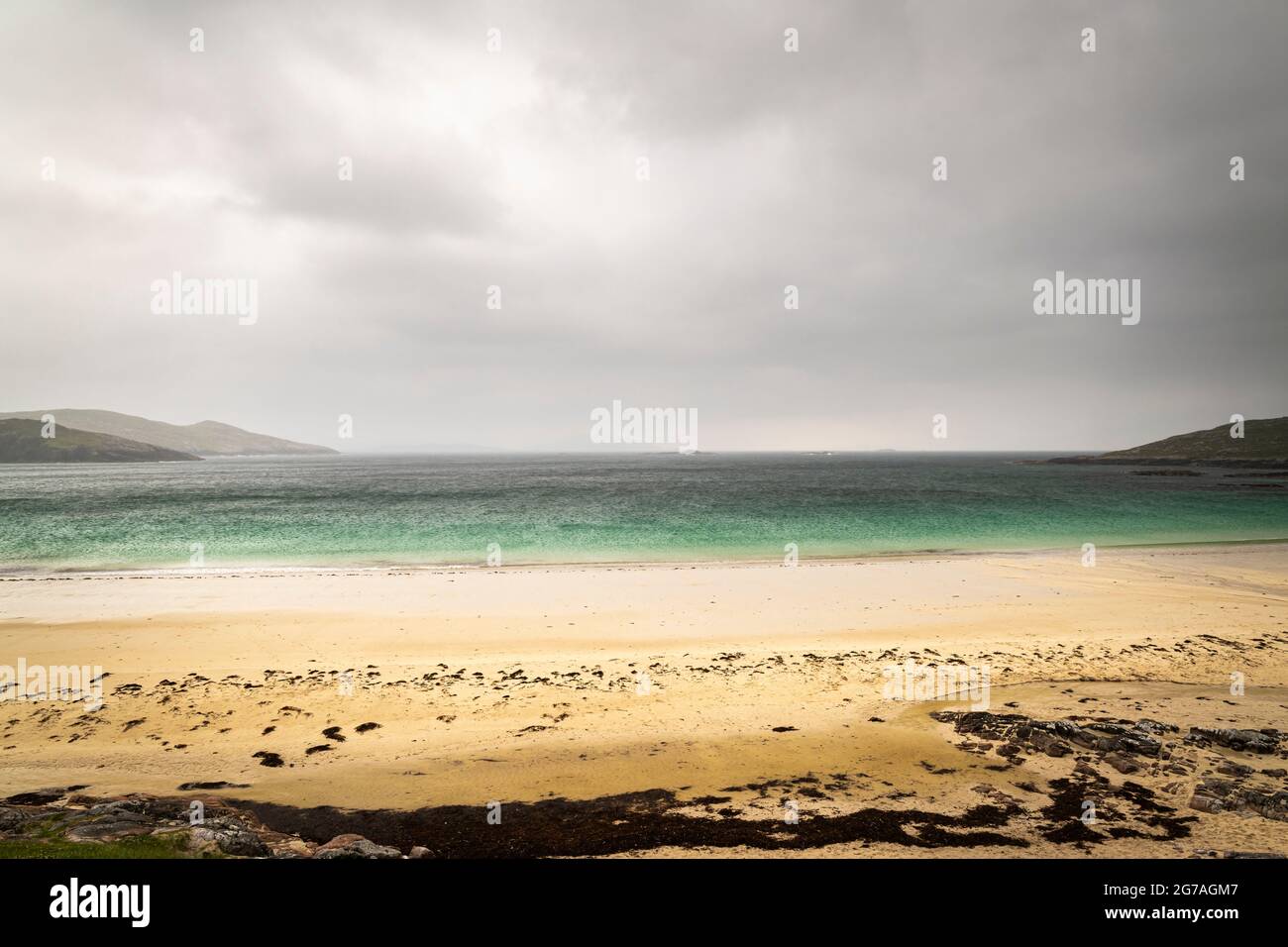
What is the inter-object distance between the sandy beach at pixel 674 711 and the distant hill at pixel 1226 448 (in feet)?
475

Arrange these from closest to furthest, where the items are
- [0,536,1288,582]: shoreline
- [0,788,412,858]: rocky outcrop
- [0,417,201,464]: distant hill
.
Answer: [0,788,412,858]: rocky outcrop → [0,536,1288,582]: shoreline → [0,417,201,464]: distant hill

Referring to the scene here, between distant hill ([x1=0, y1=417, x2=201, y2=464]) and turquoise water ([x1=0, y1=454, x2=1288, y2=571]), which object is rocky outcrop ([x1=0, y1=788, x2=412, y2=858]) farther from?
distant hill ([x1=0, y1=417, x2=201, y2=464])

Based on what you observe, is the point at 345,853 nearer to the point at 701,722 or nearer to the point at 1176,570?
the point at 701,722

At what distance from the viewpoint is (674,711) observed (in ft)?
35.8

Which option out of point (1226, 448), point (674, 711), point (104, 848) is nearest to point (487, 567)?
point (674, 711)

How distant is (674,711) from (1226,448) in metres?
188

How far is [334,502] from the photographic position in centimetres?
6134

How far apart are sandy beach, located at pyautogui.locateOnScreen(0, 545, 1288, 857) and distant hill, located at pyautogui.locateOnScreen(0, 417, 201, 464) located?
7737 inches

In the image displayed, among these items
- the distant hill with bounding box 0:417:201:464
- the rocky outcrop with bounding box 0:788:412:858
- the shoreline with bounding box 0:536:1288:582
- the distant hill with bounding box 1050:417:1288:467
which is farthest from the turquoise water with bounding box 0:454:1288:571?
the distant hill with bounding box 0:417:201:464

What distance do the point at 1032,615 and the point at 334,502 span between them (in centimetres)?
6369

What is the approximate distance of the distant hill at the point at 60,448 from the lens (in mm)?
157500

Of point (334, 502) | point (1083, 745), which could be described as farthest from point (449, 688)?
point (334, 502)

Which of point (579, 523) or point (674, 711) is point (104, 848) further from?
point (579, 523)

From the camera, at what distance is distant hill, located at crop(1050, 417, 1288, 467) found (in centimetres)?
11969
